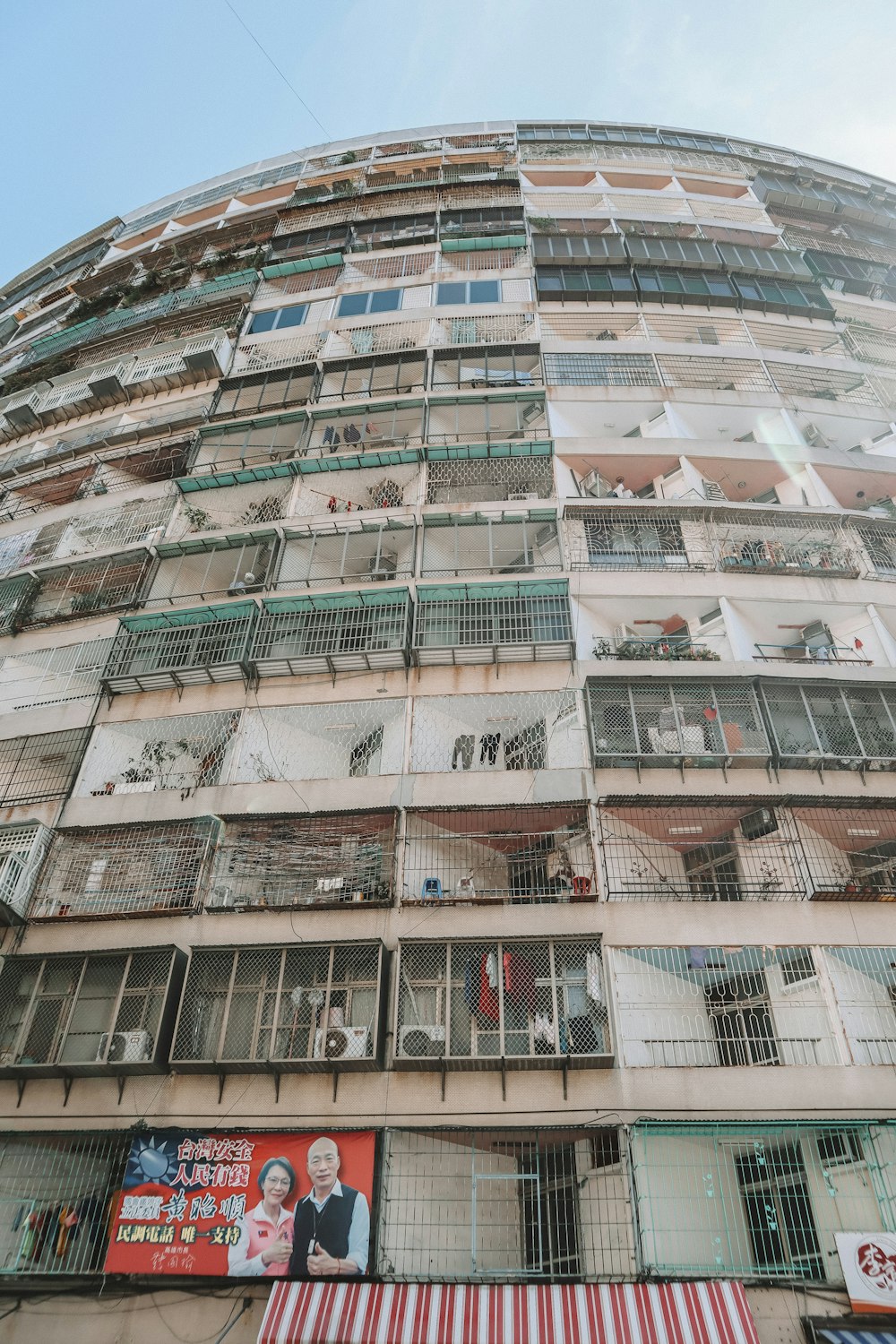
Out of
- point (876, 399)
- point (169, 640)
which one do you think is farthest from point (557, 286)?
point (169, 640)

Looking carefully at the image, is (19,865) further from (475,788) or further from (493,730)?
(493,730)

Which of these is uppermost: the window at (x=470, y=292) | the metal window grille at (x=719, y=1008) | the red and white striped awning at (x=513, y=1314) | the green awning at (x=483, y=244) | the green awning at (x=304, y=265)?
the green awning at (x=304, y=265)

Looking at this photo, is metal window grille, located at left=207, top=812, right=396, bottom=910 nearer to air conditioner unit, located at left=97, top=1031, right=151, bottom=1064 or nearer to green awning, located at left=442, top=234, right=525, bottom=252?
air conditioner unit, located at left=97, top=1031, right=151, bottom=1064

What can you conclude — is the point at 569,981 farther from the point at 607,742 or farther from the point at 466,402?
the point at 466,402

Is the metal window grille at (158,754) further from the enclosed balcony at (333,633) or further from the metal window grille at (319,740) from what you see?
the enclosed balcony at (333,633)

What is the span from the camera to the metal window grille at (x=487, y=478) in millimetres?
22062

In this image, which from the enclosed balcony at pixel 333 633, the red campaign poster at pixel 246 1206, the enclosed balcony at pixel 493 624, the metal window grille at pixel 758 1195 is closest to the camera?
the metal window grille at pixel 758 1195

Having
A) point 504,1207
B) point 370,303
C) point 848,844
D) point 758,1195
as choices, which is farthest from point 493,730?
point 370,303

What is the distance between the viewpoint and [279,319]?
29.1 m

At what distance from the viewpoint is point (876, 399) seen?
1003 inches

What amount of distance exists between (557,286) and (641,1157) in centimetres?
2607

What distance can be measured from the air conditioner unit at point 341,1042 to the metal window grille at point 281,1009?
14mm

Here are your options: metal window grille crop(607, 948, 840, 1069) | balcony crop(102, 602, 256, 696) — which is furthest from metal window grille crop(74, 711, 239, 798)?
metal window grille crop(607, 948, 840, 1069)

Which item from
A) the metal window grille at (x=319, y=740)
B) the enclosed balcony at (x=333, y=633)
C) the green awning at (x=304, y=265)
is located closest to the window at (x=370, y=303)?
the green awning at (x=304, y=265)
